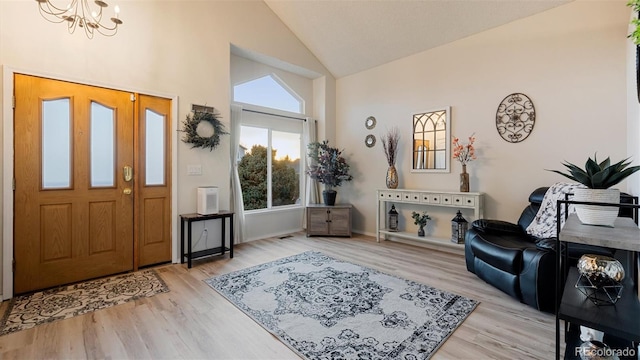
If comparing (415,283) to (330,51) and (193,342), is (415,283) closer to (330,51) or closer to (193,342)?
(193,342)

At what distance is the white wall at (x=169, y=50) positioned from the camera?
2.70 meters

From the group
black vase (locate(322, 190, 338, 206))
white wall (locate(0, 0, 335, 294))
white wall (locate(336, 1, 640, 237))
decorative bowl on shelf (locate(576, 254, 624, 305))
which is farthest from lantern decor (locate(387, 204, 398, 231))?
decorative bowl on shelf (locate(576, 254, 624, 305))

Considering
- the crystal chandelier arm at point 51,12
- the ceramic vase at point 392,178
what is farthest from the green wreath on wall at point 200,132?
the ceramic vase at point 392,178

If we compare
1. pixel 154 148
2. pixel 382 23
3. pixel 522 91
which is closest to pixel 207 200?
pixel 154 148

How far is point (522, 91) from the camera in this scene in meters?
3.54

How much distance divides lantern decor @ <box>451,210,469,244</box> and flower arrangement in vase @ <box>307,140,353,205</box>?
2.03m

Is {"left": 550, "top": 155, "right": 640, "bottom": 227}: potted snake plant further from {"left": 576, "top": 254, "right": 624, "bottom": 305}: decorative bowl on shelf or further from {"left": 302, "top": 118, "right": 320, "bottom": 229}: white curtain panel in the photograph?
Answer: {"left": 302, "top": 118, "right": 320, "bottom": 229}: white curtain panel

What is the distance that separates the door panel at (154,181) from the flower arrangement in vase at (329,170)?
2471mm

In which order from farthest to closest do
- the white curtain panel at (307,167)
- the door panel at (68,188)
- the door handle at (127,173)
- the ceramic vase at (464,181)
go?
the white curtain panel at (307,167) < the ceramic vase at (464,181) < the door handle at (127,173) < the door panel at (68,188)

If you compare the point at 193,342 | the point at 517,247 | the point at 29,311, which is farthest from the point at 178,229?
the point at 517,247

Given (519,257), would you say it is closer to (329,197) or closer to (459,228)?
(459,228)

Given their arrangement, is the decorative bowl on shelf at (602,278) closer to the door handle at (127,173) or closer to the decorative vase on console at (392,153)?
the decorative vase on console at (392,153)

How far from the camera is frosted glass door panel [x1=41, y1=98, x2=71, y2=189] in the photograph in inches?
110

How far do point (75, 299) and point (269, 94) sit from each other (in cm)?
394
